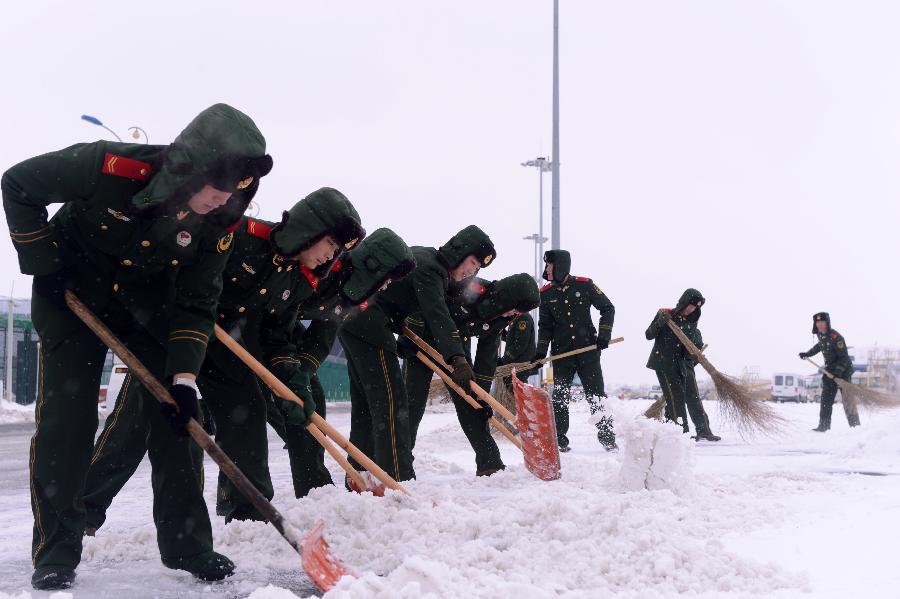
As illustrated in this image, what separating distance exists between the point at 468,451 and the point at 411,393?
3.18 metres

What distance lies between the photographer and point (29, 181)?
2828mm

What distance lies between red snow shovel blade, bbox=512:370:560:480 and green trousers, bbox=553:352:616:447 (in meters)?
2.60

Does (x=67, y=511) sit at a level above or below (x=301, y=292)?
below

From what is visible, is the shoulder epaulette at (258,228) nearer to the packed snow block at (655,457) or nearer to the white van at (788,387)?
the packed snow block at (655,457)

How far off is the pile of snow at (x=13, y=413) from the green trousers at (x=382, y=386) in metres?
12.7

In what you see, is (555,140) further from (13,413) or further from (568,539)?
(568,539)

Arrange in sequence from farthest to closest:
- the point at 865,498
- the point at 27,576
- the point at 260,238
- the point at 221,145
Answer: the point at 865,498
the point at 260,238
the point at 27,576
the point at 221,145

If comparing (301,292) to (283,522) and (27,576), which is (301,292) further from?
(27,576)

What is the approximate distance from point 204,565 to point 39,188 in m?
1.38

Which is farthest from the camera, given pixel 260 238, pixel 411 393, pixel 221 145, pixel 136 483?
pixel 136 483

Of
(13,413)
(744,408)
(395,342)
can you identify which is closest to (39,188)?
(395,342)

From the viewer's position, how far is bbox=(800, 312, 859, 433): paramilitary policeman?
39.6 ft

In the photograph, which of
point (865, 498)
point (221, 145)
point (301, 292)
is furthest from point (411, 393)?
point (221, 145)

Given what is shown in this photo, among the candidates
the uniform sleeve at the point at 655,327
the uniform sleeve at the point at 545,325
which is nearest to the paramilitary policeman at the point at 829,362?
the uniform sleeve at the point at 655,327
